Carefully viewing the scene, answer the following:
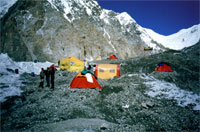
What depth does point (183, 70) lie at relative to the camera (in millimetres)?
17828

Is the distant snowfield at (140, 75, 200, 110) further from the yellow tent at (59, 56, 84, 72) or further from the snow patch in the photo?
the snow patch

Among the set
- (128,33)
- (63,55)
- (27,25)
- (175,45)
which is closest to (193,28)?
(175,45)

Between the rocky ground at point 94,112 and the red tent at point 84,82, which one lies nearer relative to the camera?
the rocky ground at point 94,112

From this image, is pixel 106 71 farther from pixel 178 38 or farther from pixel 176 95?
pixel 178 38

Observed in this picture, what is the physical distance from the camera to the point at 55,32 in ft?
138

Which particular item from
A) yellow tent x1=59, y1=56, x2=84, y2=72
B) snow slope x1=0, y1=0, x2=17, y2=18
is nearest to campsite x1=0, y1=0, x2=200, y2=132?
yellow tent x1=59, y1=56, x2=84, y2=72

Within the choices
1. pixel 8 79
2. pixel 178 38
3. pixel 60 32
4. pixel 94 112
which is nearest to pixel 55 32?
pixel 60 32

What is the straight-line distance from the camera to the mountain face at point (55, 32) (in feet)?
127

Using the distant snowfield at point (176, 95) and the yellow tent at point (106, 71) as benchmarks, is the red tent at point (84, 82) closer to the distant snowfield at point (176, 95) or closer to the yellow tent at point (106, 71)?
the distant snowfield at point (176, 95)

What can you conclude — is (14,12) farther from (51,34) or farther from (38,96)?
(38,96)

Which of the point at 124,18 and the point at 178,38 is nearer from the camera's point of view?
the point at 124,18

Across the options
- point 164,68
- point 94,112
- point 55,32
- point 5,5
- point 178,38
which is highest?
point 5,5

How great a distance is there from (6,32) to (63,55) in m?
16.7

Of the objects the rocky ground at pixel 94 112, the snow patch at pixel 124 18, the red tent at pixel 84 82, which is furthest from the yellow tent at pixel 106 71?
the snow patch at pixel 124 18
